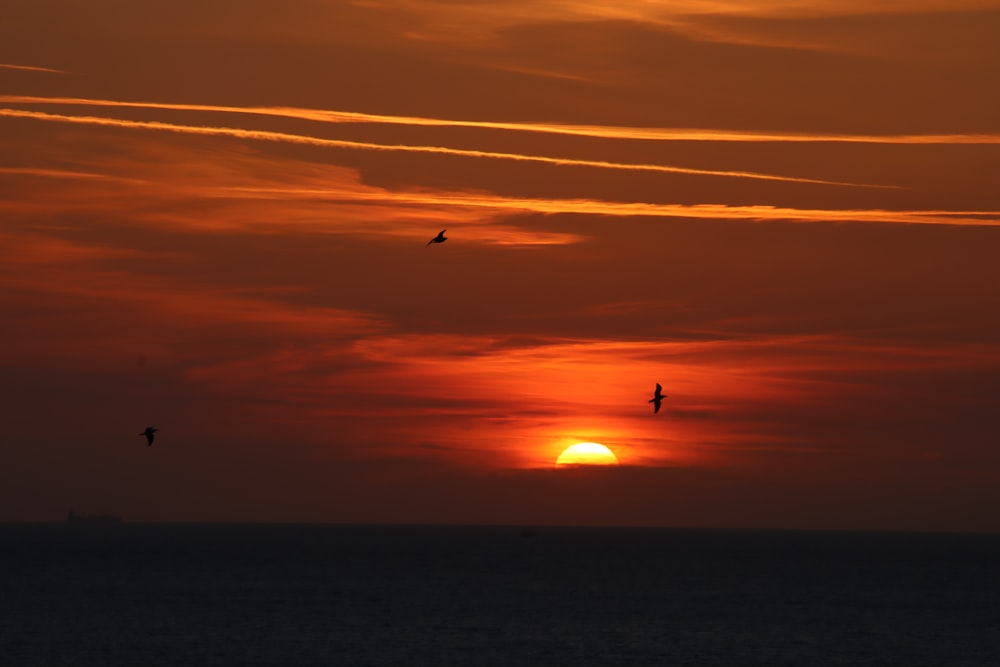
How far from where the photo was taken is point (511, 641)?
134 meters

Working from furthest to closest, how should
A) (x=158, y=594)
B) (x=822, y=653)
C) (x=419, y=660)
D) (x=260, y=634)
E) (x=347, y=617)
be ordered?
1. (x=158, y=594)
2. (x=347, y=617)
3. (x=260, y=634)
4. (x=822, y=653)
5. (x=419, y=660)

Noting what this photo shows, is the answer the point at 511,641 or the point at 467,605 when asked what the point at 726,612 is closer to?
the point at 467,605

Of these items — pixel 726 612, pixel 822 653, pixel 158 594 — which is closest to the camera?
pixel 822 653

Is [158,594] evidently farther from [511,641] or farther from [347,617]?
[511,641]

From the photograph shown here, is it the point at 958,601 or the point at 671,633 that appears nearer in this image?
the point at 671,633

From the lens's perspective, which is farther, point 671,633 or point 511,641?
point 671,633

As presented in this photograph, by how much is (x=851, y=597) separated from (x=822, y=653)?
72.4 metres

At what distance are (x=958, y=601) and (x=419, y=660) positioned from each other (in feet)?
318

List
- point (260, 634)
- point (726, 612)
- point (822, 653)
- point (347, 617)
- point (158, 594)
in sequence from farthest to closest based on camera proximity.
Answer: point (158, 594)
point (726, 612)
point (347, 617)
point (260, 634)
point (822, 653)

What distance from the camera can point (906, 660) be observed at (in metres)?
124

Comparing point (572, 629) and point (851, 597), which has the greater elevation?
point (851, 597)

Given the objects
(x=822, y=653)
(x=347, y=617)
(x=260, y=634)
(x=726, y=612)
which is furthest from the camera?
(x=726, y=612)

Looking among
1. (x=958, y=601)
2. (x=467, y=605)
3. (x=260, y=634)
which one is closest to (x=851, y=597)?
(x=958, y=601)

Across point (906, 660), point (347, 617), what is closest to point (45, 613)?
point (347, 617)
